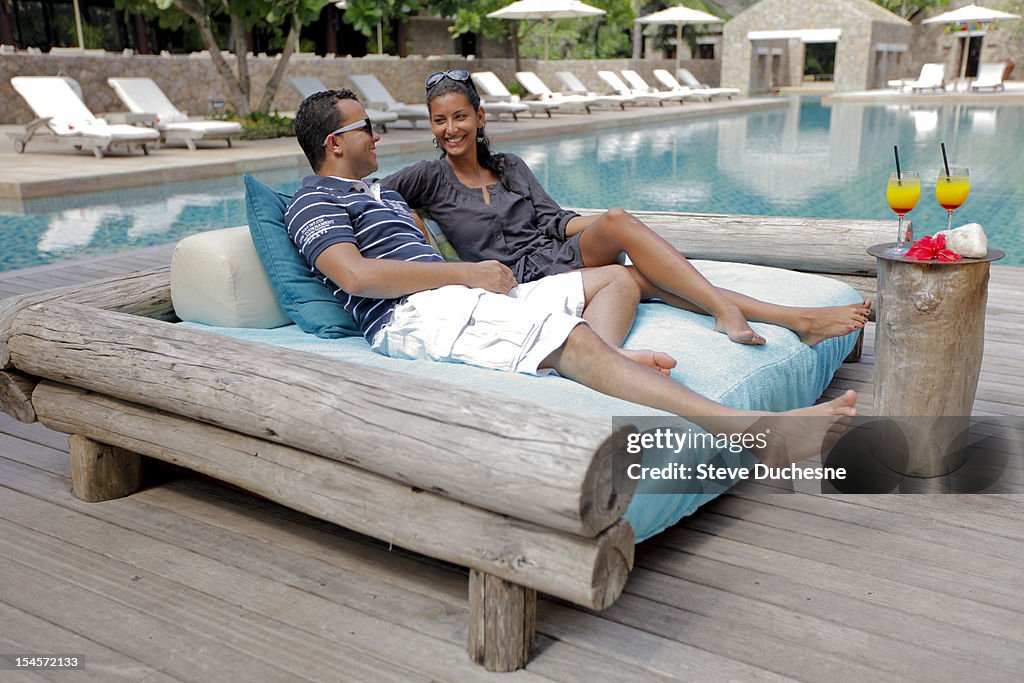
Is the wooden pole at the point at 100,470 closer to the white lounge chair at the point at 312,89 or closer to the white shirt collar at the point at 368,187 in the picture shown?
the white shirt collar at the point at 368,187

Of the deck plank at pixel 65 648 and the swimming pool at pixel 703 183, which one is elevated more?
the swimming pool at pixel 703 183

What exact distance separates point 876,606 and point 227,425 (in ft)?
5.34

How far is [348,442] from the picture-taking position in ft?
6.70

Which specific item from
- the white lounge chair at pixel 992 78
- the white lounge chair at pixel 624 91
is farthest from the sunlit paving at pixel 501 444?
the white lounge chair at pixel 992 78

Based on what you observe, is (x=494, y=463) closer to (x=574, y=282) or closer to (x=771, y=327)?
(x=574, y=282)

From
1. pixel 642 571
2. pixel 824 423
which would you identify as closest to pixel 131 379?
pixel 642 571

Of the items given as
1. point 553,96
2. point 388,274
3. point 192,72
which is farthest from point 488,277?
point 553,96

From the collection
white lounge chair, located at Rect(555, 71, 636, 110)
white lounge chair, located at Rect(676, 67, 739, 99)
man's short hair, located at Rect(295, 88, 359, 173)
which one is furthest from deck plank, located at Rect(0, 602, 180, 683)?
white lounge chair, located at Rect(676, 67, 739, 99)

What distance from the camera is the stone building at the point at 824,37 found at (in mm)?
30484

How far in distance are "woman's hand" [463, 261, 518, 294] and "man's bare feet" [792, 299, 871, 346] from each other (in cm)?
101

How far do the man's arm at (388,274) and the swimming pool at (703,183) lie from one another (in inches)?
85.2

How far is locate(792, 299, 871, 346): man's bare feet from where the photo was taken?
9.86 ft

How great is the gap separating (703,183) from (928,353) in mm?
8732

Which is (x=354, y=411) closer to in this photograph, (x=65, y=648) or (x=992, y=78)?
(x=65, y=648)
